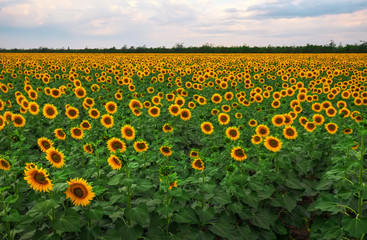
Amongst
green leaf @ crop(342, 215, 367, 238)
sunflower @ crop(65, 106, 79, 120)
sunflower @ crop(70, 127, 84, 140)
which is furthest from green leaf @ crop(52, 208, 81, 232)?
sunflower @ crop(65, 106, 79, 120)

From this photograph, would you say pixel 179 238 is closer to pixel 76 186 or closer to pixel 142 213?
pixel 142 213

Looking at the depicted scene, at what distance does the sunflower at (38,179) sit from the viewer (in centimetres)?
266

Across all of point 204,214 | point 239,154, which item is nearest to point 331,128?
point 239,154

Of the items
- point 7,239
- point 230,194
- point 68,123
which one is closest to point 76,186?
point 7,239

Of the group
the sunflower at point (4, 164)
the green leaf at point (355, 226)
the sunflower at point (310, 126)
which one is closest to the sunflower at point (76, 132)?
the sunflower at point (4, 164)

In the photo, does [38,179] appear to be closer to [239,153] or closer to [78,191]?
[78,191]

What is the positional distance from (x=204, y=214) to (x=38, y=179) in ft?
5.90

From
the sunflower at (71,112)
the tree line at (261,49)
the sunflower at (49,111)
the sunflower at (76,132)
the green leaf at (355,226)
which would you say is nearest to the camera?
the green leaf at (355,226)

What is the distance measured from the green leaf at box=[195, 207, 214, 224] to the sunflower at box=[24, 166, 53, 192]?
1.63 meters

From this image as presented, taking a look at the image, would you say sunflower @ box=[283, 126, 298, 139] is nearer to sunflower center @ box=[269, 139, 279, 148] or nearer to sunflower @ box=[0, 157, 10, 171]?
sunflower center @ box=[269, 139, 279, 148]

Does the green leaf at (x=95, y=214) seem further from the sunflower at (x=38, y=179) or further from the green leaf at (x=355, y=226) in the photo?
the green leaf at (x=355, y=226)

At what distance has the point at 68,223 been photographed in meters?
2.70

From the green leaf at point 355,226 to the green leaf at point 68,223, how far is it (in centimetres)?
266

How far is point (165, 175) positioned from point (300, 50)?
5123 cm
